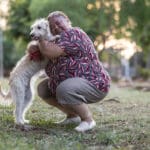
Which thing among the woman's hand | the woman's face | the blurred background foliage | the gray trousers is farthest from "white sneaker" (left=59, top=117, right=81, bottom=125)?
the blurred background foliage

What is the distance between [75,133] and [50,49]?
3.41 feet

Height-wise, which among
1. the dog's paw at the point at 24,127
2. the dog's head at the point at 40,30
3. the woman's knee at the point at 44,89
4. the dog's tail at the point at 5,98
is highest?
the dog's head at the point at 40,30

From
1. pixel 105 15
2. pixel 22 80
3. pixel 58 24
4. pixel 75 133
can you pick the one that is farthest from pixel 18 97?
pixel 105 15

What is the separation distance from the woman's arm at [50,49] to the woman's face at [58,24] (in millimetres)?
255

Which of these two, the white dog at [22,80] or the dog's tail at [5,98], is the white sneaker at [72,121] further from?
the dog's tail at [5,98]

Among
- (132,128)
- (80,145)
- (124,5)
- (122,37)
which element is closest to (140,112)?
(132,128)

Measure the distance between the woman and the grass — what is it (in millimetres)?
339

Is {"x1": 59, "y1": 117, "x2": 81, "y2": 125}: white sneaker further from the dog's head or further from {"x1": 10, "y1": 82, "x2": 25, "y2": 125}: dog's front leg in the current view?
the dog's head

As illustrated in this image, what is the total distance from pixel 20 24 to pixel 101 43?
7.74 m

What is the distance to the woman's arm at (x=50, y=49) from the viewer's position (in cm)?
642

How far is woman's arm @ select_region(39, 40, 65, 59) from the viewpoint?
642 cm

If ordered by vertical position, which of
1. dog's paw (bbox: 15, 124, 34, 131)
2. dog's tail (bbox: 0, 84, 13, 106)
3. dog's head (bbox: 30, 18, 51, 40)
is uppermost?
dog's head (bbox: 30, 18, 51, 40)

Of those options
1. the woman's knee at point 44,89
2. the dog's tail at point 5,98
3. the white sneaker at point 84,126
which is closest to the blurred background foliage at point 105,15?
the dog's tail at point 5,98

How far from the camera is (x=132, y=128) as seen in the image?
22.6ft
